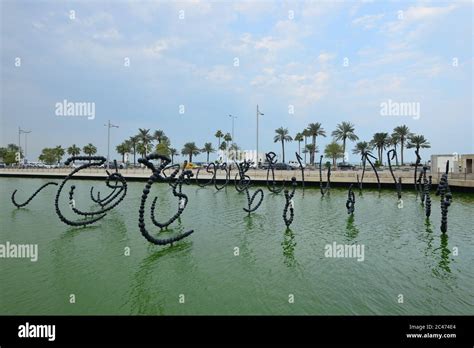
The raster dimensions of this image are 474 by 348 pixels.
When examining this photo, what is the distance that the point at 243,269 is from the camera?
38.4 feet

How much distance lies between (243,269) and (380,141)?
250ft

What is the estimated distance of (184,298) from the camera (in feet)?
30.7

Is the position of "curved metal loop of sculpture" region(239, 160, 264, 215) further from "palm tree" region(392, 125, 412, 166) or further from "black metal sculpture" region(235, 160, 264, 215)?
"palm tree" region(392, 125, 412, 166)

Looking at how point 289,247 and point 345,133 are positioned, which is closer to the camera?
point 289,247

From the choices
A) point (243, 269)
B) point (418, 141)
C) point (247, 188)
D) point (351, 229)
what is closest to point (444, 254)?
point (351, 229)

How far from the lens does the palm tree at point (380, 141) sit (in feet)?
255

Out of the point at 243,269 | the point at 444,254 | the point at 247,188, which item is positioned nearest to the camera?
the point at 243,269

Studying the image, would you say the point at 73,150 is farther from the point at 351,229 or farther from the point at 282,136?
the point at 351,229

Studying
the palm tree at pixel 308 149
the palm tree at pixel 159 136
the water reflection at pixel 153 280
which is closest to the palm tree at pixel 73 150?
the palm tree at pixel 159 136

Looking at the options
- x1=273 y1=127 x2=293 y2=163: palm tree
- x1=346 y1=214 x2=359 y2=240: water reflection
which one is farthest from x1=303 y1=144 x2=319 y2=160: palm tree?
x1=346 y1=214 x2=359 y2=240: water reflection

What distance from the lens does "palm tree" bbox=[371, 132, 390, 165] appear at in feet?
255

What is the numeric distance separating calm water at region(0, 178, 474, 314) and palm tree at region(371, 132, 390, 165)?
203 feet

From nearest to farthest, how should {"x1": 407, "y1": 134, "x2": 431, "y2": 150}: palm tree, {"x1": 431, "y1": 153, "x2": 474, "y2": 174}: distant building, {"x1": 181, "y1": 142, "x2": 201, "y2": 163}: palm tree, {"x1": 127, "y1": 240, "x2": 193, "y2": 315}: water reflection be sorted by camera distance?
1. {"x1": 127, "y1": 240, "x2": 193, "y2": 315}: water reflection
2. {"x1": 431, "y1": 153, "x2": 474, "y2": 174}: distant building
3. {"x1": 407, "y1": 134, "x2": 431, "y2": 150}: palm tree
4. {"x1": 181, "y1": 142, "x2": 201, "y2": 163}: palm tree
